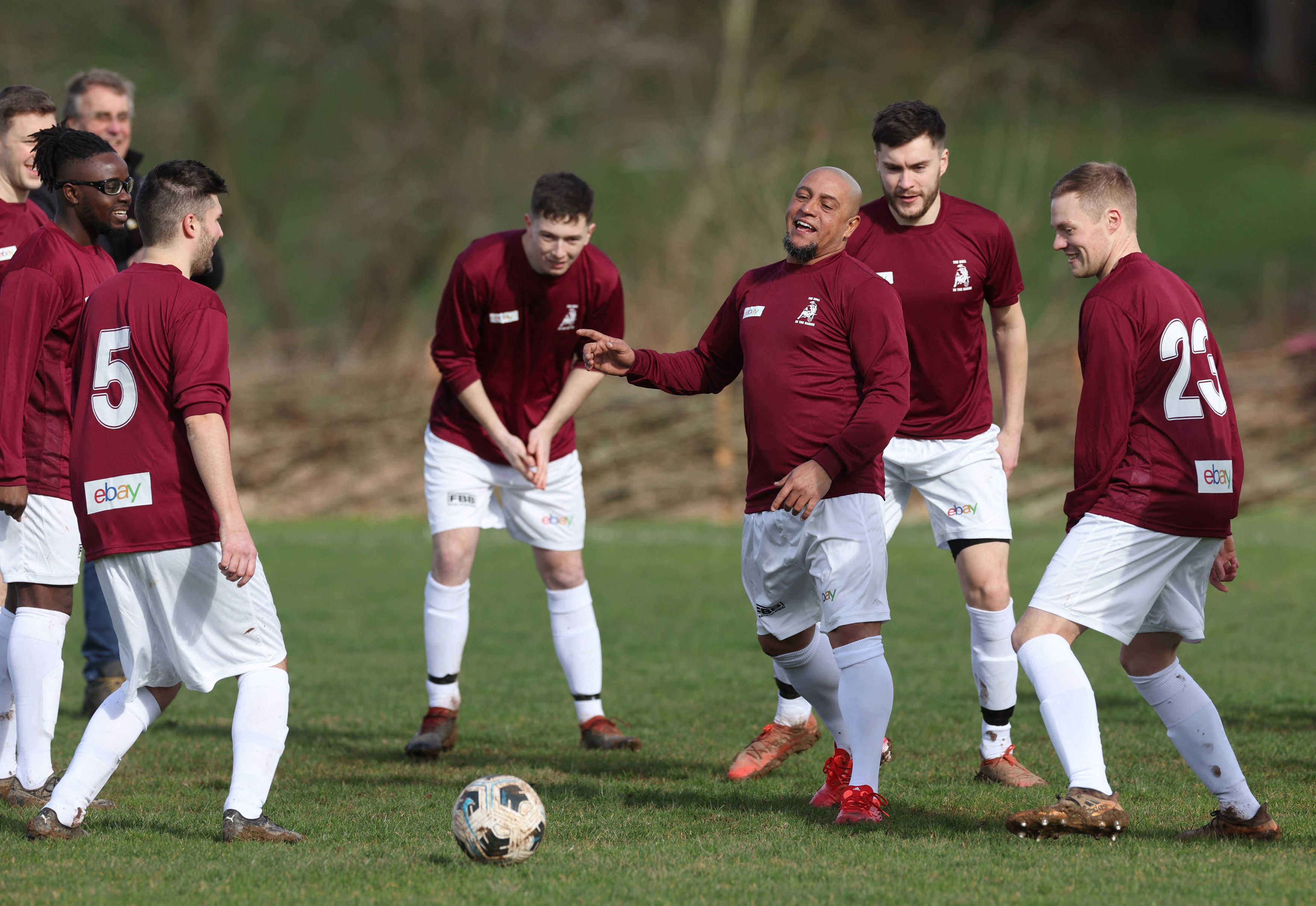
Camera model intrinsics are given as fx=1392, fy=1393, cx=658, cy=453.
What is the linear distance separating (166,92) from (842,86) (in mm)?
14570

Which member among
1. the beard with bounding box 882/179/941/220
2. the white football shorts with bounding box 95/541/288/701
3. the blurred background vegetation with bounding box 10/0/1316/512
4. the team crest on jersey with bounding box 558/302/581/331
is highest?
the blurred background vegetation with bounding box 10/0/1316/512

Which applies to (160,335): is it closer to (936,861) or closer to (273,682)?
(273,682)

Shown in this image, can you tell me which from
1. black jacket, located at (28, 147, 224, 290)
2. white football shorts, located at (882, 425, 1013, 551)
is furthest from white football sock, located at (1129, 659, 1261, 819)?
black jacket, located at (28, 147, 224, 290)

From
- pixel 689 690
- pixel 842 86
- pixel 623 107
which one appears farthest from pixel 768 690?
pixel 842 86

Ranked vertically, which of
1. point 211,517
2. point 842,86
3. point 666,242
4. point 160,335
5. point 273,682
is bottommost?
point 273,682

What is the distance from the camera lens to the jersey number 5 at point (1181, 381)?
15.2 feet

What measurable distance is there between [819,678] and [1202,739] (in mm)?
1454

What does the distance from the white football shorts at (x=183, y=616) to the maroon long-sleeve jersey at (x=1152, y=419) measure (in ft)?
9.16

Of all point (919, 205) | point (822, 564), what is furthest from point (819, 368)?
point (919, 205)

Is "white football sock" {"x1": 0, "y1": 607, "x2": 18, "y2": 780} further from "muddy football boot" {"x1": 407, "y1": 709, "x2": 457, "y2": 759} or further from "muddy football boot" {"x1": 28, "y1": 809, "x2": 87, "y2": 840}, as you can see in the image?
"muddy football boot" {"x1": 407, "y1": 709, "x2": 457, "y2": 759}

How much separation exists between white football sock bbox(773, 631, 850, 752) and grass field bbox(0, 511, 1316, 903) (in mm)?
333

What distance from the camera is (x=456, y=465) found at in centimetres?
684

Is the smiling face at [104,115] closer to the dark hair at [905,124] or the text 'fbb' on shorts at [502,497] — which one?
the text 'fbb' on shorts at [502,497]

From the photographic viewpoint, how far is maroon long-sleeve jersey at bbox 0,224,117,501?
16.6 feet
